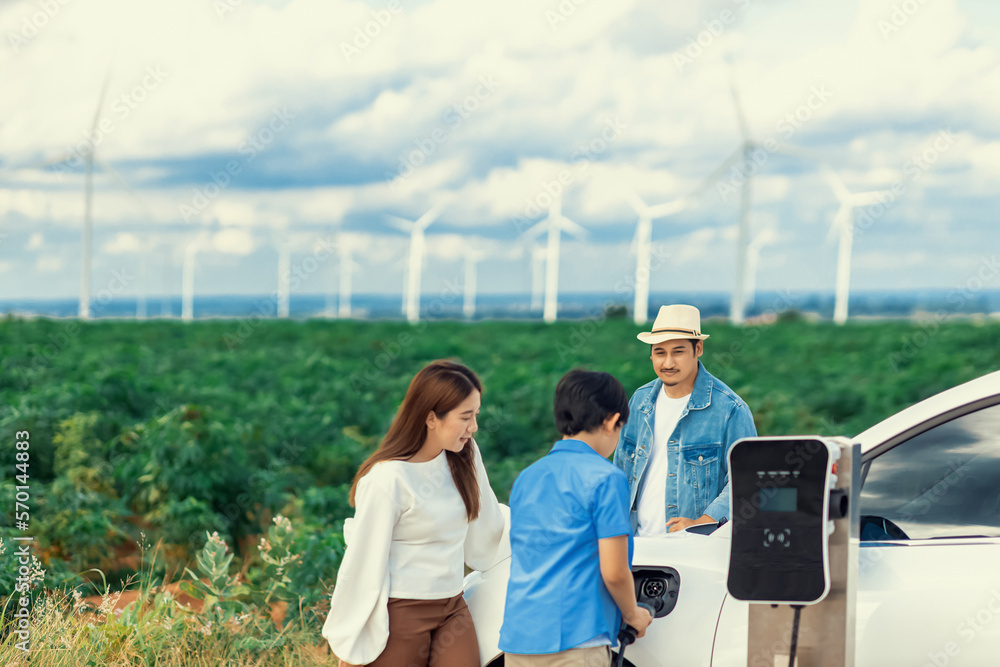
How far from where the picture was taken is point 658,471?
4.01 metres

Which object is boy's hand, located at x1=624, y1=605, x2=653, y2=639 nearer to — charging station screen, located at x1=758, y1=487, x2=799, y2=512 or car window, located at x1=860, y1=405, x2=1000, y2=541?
charging station screen, located at x1=758, y1=487, x2=799, y2=512

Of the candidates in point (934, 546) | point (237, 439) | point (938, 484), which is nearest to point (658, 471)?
point (938, 484)

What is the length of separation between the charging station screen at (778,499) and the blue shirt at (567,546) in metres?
0.41

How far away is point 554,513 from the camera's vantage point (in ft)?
9.81

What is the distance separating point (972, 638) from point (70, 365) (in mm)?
15092

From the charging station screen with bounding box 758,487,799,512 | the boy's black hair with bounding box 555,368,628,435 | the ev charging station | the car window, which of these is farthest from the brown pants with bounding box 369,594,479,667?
the car window

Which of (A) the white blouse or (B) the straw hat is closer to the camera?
(A) the white blouse

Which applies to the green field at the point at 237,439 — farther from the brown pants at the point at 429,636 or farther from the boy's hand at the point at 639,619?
the boy's hand at the point at 639,619

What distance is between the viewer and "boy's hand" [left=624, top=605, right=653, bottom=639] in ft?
9.68

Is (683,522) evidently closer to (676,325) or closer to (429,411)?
(676,325)

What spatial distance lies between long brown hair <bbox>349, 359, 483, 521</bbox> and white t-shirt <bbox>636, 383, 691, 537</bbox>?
2.66ft

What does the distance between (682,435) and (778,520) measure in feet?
3.74

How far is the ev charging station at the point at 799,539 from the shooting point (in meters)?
2.86

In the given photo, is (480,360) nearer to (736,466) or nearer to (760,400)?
(760,400)
